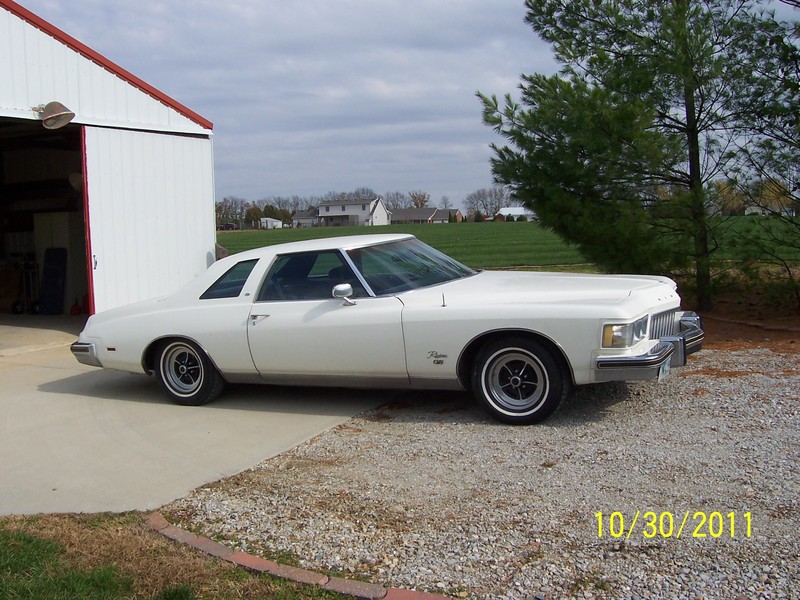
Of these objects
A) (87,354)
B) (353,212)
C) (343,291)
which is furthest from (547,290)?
(353,212)

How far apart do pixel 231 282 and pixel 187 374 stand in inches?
36.4

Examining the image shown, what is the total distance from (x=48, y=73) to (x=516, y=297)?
24.1 ft

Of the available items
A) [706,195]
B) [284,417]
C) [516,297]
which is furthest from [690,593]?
[706,195]

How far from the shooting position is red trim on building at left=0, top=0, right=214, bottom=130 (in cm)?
959

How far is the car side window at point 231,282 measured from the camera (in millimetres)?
6883

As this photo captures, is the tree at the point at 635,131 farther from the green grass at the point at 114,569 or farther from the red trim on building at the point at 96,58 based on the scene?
the green grass at the point at 114,569

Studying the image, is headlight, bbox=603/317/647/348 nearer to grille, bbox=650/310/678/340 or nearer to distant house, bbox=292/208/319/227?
grille, bbox=650/310/678/340

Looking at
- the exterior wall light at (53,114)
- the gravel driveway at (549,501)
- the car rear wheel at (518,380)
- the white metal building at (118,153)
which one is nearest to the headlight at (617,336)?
the car rear wheel at (518,380)

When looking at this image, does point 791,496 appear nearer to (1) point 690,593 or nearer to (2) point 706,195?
(1) point 690,593

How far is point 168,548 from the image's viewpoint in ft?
12.7

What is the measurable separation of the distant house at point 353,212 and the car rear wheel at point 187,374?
358 feet

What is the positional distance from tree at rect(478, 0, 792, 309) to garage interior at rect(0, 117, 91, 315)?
747 cm

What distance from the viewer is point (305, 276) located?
6.70 metres
